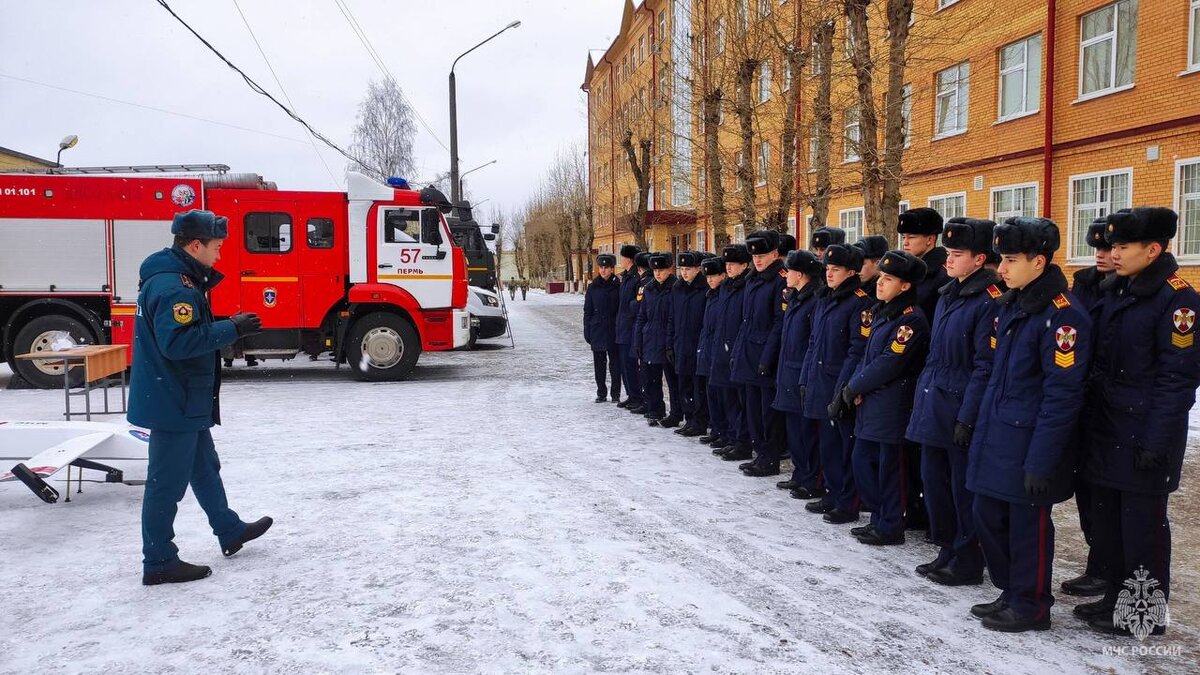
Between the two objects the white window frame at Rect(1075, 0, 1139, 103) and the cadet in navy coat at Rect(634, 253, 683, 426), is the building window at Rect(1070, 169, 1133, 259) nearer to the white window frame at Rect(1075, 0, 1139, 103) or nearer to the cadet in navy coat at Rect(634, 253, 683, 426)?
the white window frame at Rect(1075, 0, 1139, 103)

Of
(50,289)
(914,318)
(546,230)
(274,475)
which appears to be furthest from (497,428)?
(546,230)

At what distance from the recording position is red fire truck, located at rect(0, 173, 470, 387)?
39.7 feet

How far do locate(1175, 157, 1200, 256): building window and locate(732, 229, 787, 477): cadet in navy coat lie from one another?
9.98m

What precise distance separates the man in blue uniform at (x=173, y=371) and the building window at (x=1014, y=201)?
1621 cm

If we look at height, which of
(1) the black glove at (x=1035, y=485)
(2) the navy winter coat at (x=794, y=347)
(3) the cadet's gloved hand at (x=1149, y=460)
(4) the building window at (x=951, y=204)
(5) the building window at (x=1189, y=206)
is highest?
(4) the building window at (x=951, y=204)

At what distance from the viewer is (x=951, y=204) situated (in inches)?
757

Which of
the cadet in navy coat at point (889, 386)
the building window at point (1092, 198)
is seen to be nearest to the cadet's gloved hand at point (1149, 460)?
the cadet in navy coat at point (889, 386)

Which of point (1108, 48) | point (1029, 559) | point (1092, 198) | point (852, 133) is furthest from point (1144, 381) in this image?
point (852, 133)

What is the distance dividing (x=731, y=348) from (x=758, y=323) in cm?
46

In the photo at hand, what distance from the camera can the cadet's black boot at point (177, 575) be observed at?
14.2 ft

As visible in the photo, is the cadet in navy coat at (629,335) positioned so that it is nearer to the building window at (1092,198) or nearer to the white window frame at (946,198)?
the building window at (1092,198)

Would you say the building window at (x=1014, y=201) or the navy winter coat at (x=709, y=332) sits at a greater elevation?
the building window at (x=1014, y=201)

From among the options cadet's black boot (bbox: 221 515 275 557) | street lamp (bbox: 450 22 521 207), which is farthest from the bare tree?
cadet's black boot (bbox: 221 515 275 557)

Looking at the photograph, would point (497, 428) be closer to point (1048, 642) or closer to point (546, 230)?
point (1048, 642)
